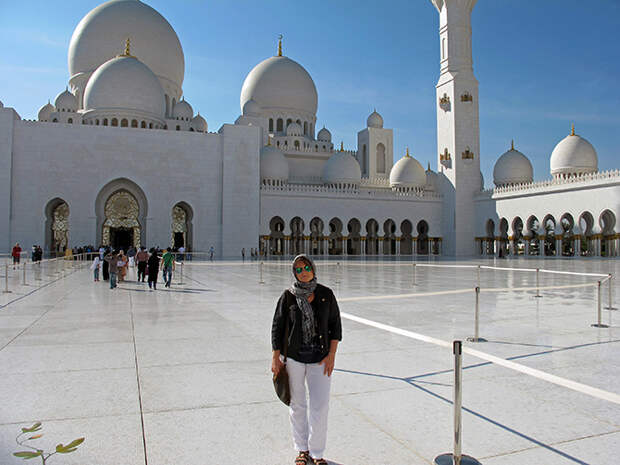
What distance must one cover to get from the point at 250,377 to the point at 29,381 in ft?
4.59

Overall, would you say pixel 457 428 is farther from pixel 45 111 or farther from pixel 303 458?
pixel 45 111

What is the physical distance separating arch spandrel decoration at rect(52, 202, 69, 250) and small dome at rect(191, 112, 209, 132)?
344 inches

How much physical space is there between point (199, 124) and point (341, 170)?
9126mm

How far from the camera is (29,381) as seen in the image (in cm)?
327

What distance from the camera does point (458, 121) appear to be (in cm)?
3080

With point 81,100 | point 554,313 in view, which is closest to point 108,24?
point 81,100

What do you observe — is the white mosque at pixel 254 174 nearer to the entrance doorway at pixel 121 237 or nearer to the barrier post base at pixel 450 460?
the entrance doorway at pixel 121 237

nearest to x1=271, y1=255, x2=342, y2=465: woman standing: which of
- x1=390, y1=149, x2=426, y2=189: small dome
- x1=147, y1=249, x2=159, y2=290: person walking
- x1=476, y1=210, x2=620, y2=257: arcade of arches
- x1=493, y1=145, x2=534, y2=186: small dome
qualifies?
x1=147, y1=249, x2=159, y2=290: person walking

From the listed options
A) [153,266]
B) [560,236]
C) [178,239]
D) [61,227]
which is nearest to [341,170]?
[178,239]

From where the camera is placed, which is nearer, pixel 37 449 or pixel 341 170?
pixel 37 449

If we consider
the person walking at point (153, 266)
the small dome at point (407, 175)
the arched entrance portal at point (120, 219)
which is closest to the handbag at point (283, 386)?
the person walking at point (153, 266)

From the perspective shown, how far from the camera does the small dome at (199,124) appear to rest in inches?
1210

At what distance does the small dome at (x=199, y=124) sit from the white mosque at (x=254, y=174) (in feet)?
0.41

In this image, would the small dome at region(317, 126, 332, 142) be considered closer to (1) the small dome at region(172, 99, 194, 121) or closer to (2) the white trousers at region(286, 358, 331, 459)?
(1) the small dome at region(172, 99, 194, 121)
